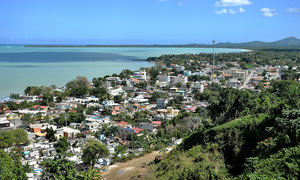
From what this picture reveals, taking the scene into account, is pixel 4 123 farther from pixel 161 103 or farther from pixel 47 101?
pixel 161 103

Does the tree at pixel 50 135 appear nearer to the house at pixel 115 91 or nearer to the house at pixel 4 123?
the house at pixel 4 123

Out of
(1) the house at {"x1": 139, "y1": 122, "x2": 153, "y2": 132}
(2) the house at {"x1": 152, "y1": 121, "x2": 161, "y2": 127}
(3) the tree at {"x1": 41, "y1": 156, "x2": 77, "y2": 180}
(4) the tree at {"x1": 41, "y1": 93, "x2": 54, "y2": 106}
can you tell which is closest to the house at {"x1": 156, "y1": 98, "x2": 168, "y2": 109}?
(2) the house at {"x1": 152, "y1": 121, "x2": 161, "y2": 127}

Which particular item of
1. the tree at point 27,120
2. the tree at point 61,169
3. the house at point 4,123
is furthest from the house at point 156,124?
the tree at point 61,169

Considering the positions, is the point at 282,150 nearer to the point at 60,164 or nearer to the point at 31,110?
the point at 60,164

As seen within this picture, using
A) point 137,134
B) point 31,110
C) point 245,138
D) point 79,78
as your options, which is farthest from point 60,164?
point 79,78

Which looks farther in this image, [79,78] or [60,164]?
[79,78]

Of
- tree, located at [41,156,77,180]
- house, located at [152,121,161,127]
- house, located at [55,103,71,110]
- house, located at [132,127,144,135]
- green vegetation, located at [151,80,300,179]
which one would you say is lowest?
house, located at [55,103,71,110]

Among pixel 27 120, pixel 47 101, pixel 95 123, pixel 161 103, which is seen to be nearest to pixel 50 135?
pixel 95 123

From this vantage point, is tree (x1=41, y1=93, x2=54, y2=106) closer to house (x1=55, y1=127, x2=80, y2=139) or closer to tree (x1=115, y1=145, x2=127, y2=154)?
house (x1=55, y1=127, x2=80, y2=139)
